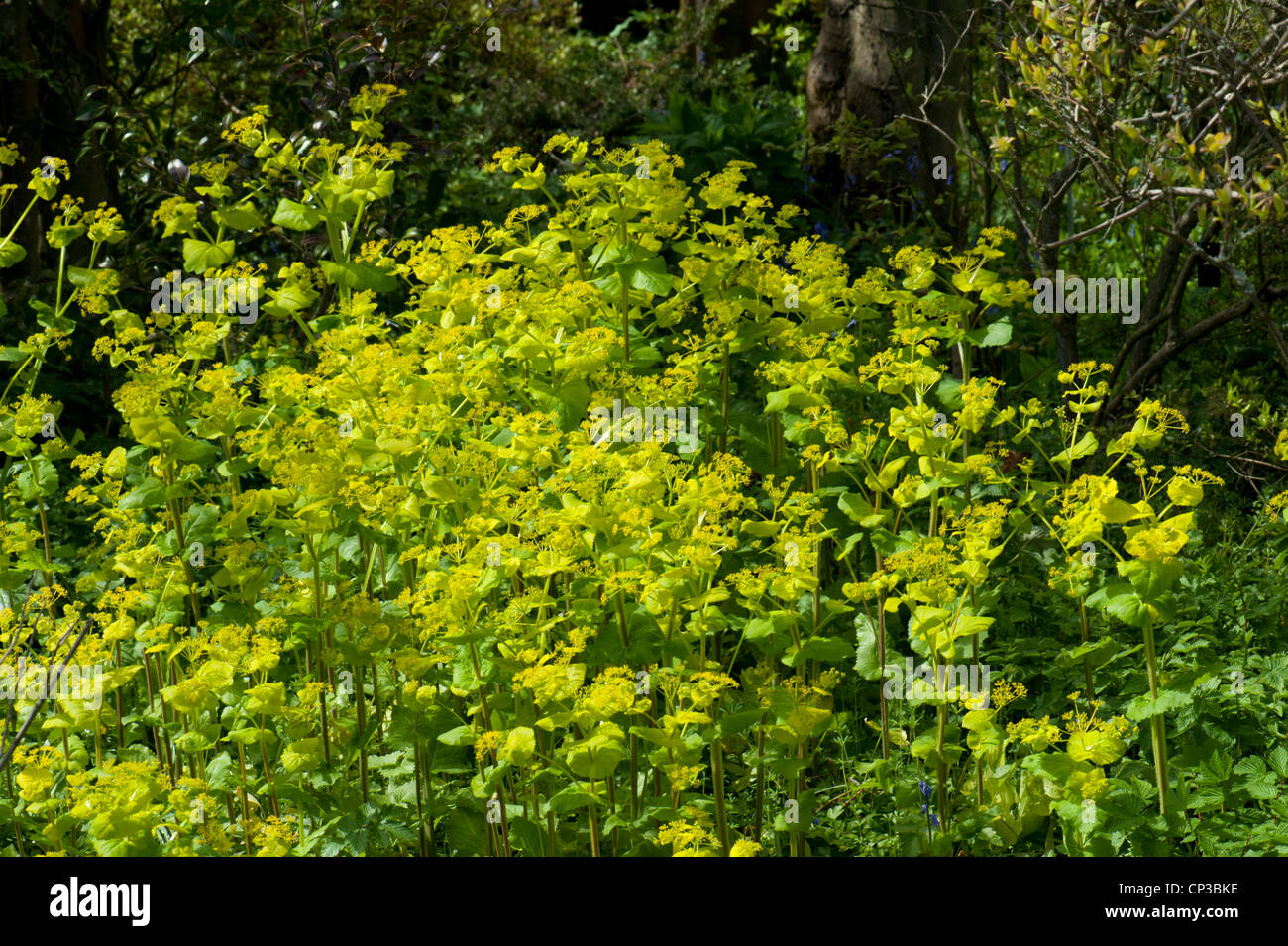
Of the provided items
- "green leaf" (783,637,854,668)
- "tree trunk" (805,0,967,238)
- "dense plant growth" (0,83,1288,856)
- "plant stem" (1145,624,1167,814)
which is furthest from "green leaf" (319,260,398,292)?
"tree trunk" (805,0,967,238)

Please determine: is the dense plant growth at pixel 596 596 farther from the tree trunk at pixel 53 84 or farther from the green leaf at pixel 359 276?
the tree trunk at pixel 53 84

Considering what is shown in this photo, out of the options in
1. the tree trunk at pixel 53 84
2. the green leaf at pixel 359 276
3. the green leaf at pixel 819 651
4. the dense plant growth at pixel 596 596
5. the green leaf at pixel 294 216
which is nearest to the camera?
the dense plant growth at pixel 596 596

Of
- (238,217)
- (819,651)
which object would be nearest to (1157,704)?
(819,651)

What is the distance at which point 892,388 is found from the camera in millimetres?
3174

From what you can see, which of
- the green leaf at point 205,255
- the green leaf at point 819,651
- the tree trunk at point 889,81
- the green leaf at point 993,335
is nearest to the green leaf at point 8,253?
the green leaf at point 205,255

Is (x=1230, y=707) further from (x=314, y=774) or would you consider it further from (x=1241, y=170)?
(x=314, y=774)

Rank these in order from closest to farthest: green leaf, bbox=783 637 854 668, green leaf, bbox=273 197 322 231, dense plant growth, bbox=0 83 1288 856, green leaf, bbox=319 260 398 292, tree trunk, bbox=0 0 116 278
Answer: dense plant growth, bbox=0 83 1288 856 < green leaf, bbox=783 637 854 668 < green leaf, bbox=273 197 322 231 < green leaf, bbox=319 260 398 292 < tree trunk, bbox=0 0 116 278

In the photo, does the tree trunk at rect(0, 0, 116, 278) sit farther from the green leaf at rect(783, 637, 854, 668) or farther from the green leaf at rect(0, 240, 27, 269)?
the green leaf at rect(783, 637, 854, 668)

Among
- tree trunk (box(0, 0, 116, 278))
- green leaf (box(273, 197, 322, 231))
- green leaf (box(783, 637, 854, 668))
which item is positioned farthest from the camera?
tree trunk (box(0, 0, 116, 278))

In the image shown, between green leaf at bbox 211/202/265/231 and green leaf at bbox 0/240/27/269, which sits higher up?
green leaf at bbox 211/202/265/231

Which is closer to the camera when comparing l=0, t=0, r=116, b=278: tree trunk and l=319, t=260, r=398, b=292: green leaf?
l=319, t=260, r=398, b=292: green leaf

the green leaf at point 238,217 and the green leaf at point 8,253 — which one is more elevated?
the green leaf at point 238,217

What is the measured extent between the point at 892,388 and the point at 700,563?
0.88m
